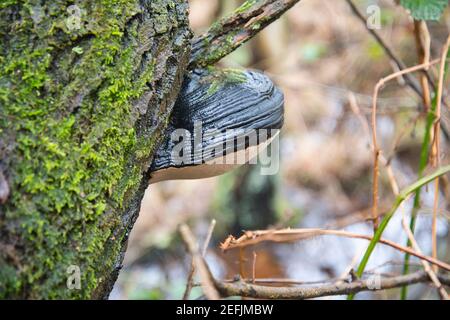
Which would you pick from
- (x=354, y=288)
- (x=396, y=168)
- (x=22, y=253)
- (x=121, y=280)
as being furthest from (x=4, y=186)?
(x=396, y=168)

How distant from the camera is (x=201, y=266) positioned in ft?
2.16

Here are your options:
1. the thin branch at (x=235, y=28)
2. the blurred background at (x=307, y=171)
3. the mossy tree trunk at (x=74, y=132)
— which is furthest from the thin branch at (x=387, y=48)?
the blurred background at (x=307, y=171)

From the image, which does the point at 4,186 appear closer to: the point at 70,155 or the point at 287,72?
the point at 70,155

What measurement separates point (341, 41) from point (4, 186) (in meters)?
3.94

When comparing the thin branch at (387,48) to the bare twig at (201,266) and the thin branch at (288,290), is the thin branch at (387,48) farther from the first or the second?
the bare twig at (201,266)

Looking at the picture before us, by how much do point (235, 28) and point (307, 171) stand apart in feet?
9.44

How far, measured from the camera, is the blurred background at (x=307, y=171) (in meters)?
2.83

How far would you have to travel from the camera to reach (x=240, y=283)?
0.80 metres

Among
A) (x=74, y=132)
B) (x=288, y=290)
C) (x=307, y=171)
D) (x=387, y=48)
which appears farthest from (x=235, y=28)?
(x=307, y=171)

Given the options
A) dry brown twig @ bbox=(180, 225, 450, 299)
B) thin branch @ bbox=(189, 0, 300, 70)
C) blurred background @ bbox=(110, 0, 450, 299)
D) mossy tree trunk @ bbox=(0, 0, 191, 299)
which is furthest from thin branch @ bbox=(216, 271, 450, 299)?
blurred background @ bbox=(110, 0, 450, 299)

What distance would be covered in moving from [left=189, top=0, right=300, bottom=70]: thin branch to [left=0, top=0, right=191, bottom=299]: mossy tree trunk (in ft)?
0.34

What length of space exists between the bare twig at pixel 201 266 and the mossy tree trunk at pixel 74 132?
0.41 feet

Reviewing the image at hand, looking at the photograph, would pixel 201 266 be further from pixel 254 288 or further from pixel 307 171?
pixel 307 171

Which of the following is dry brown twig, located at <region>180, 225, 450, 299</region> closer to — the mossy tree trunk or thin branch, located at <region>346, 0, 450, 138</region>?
the mossy tree trunk
